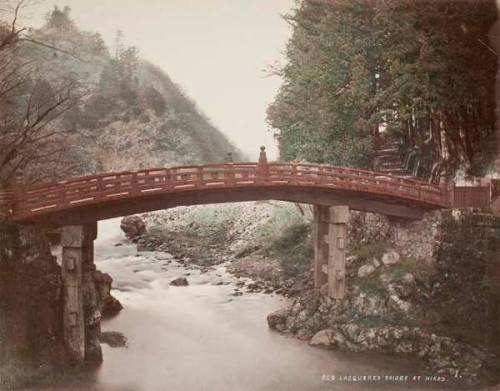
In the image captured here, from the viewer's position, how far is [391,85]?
1928cm

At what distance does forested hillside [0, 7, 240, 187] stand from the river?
657 centimetres

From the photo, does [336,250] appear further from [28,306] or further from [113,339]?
[28,306]

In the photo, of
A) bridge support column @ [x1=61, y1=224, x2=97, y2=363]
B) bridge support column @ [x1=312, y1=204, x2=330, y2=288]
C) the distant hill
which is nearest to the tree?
the distant hill

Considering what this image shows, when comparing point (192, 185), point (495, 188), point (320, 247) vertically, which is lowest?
point (320, 247)

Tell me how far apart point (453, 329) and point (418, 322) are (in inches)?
47.2

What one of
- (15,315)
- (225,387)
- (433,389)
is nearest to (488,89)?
(433,389)

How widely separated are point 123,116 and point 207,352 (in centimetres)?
2539

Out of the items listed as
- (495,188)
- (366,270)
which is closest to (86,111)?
(366,270)

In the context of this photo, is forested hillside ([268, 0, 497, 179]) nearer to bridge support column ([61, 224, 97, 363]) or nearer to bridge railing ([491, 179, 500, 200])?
bridge railing ([491, 179, 500, 200])

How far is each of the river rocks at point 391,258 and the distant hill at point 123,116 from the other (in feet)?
41.9

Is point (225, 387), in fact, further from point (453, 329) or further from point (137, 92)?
point (137, 92)

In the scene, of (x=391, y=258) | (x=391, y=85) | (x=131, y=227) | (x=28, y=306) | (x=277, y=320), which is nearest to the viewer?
(x=28, y=306)

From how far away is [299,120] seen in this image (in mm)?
23234

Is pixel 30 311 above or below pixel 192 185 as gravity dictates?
below
